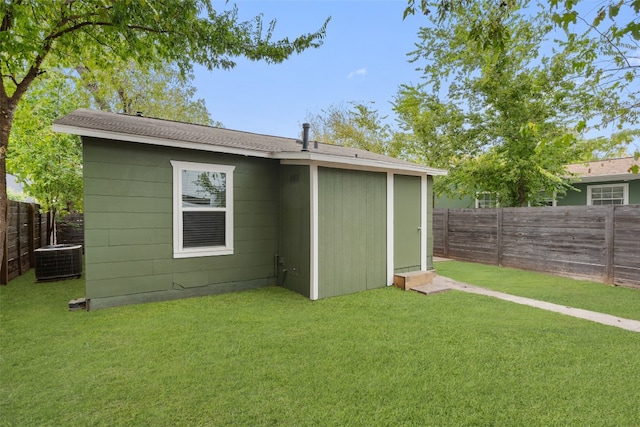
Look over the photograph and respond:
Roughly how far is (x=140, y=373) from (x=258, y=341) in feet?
3.69

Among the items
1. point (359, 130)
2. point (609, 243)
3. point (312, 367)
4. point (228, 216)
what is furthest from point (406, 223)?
point (359, 130)

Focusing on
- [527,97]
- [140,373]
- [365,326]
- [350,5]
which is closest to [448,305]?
[365,326]

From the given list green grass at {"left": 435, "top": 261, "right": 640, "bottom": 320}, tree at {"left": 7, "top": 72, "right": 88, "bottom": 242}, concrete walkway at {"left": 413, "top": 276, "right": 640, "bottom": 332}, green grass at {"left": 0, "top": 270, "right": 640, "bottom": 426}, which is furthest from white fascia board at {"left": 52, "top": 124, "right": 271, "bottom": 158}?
green grass at {"left": 435, "top": 261, "right": 640, "bottom": 320}

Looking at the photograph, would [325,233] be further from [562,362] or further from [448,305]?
[562,362]

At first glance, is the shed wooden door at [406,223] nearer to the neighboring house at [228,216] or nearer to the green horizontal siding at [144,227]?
the neighboring house at [228,216]

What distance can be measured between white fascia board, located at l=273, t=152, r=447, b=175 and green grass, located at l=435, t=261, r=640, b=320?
2.72 m

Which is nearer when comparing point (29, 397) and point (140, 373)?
point (29, 397)

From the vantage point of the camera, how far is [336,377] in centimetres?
268

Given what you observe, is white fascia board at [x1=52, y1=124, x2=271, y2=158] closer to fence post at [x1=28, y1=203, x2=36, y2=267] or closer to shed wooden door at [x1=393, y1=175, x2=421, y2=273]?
shed wooden door at [x1=393, y1=175, x2=421, y2=273]

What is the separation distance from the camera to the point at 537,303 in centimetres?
492

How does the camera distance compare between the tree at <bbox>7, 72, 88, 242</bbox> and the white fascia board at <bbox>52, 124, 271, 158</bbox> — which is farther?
the tree at <bbox>7, 72, 88, 242</bbox>

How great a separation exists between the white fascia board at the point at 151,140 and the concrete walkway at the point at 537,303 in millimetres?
3939

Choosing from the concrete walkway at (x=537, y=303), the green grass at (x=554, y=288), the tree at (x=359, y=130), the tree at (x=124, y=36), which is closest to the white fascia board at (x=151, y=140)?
the tree at (x=124, y=36)

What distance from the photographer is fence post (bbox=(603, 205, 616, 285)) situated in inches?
237
